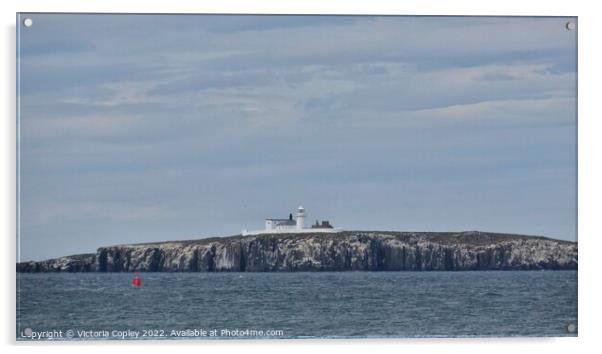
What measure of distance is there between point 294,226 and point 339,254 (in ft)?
3.83

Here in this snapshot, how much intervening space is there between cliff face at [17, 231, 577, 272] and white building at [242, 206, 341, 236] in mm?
207

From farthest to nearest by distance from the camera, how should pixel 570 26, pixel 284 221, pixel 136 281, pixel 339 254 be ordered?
pixel 339 254, pixel 136 281, pixel 284 221, pixel 570 26

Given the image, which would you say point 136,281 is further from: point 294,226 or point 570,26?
point 570,26

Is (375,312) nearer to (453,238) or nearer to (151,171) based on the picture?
(453,238)

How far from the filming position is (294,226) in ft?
84.4

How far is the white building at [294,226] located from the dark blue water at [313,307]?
3.50ft

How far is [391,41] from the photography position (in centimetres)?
2273

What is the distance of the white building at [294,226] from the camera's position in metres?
24.3

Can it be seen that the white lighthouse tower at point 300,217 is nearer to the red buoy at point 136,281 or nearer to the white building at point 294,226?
the white building at point 294,226

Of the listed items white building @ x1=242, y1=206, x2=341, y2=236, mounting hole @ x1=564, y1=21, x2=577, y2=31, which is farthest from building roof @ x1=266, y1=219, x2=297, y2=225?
mounting hole @ x1=564, y1=21, x2=577, y2=31

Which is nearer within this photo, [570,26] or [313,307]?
[570,26]

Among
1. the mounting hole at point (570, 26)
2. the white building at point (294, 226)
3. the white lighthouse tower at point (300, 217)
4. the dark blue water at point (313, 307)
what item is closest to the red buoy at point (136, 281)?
the dark blue water at point (313, 307)

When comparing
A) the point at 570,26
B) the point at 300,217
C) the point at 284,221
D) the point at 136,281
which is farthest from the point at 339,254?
the point at 570,26
